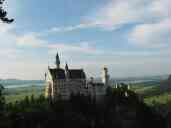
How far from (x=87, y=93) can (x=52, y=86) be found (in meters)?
10.2

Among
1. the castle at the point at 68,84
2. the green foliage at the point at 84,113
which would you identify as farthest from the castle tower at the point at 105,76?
the castle at the point at 68,84

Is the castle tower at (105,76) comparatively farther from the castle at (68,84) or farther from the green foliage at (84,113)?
the castle at (68,84)

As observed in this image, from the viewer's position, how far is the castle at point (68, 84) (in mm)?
84438

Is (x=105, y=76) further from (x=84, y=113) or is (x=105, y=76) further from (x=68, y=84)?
(x=84, y=113)

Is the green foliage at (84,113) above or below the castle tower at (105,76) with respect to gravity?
below

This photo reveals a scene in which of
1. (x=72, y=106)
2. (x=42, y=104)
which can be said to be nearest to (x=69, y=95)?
(x=72, y=106)

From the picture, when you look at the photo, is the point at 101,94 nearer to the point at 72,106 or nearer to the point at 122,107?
the point at 122,107

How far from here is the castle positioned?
84.4 m

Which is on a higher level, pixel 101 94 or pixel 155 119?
pixel 101 94

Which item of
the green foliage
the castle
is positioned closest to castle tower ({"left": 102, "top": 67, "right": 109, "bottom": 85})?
the green foliage

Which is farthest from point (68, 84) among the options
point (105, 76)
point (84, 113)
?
point (105, 76)

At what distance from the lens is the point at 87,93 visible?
87125 mm

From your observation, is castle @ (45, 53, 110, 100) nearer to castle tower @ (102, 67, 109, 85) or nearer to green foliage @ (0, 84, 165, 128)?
green foliage @ (0, 84, 165, 128)

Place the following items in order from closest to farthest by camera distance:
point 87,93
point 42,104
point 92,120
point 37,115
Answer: point 37,115 → point 42,104 → point 92,120 → point 87,93
